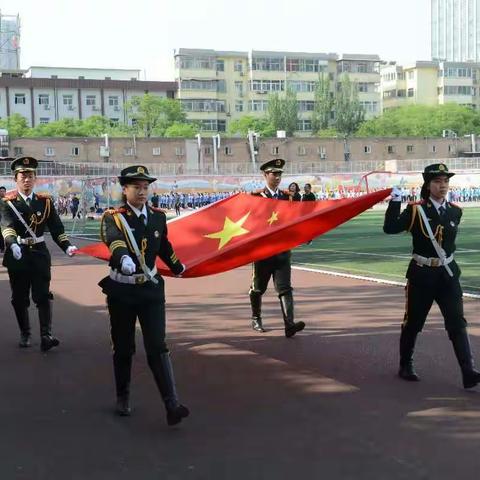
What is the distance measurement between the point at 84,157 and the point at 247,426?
70.0 meters

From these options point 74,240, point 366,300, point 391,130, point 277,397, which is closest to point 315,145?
point 391,130

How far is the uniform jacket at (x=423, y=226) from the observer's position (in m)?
6.49

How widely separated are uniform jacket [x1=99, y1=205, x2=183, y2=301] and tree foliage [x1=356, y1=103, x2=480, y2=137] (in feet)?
303

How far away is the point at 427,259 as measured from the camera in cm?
650

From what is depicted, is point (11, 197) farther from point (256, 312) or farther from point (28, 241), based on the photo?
point (256, 312)

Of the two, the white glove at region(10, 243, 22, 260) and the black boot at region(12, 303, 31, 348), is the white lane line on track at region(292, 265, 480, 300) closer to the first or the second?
the black boot at region(12, 303, 31, 348)

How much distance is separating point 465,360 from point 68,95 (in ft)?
324

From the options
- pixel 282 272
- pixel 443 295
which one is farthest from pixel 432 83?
pixel 443 295

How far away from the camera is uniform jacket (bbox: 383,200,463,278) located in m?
6.49

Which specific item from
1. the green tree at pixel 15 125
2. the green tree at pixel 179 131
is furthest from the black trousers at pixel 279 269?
the green tree at pixel 15 125

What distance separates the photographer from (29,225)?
26.6 ft

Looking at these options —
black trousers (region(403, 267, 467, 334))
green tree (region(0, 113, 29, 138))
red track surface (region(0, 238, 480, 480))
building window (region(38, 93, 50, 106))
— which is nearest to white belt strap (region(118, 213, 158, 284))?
red track surface (region(0, 238, 480, 480))

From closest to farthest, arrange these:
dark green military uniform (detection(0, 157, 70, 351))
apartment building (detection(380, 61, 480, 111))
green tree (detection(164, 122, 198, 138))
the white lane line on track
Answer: dark green military uniform (detection(0, 157, 70, 351))
the white lane line on track
green tree (detection(164, 122, 198, 138))
apartment building (detection(380, 61, 480, 111))

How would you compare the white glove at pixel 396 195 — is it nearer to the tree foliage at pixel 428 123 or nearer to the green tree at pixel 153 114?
the green tree at pixel 153 114
